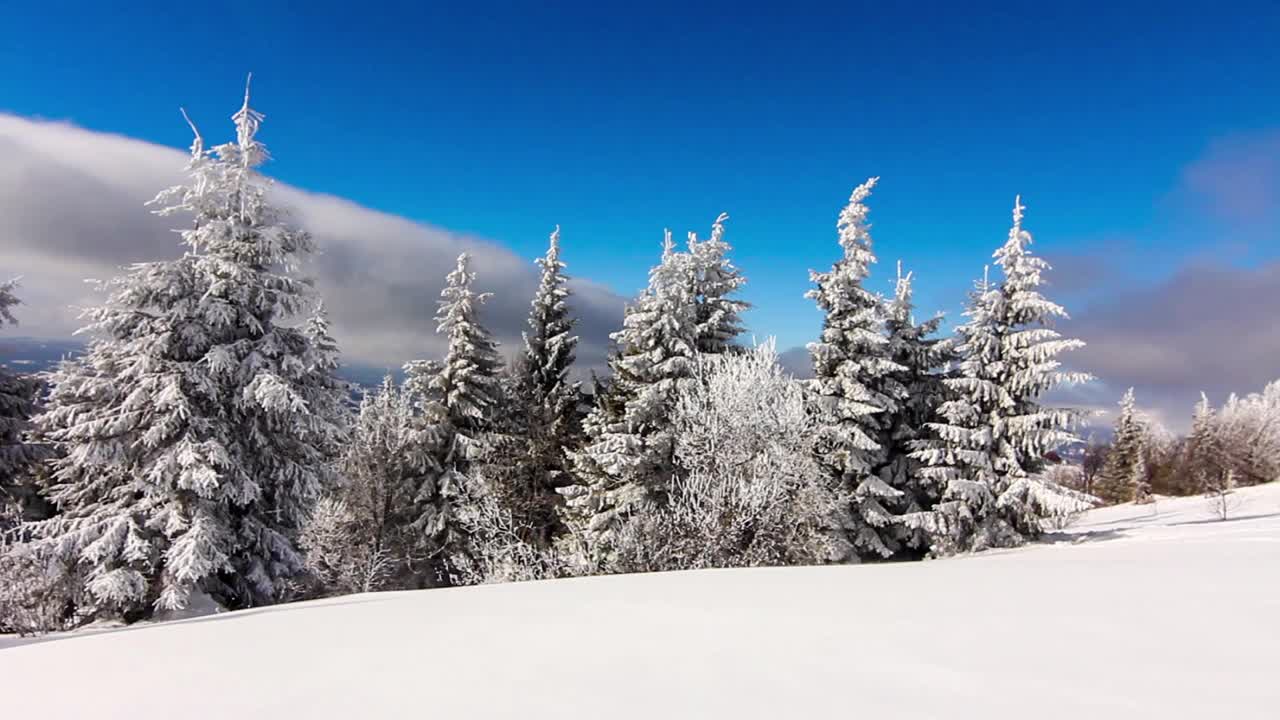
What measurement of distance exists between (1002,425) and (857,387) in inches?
182

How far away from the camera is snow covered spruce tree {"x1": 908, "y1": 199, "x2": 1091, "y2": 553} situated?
63.0 ft

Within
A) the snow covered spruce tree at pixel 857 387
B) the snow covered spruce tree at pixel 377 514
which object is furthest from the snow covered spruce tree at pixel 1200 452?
the snow covered spruce tree at pixel 377 514

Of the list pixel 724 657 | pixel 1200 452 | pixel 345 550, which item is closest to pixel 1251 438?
pixel 1200 452

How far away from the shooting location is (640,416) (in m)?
19.5

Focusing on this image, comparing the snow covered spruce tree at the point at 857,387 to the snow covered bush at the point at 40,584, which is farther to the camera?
the snow covered spruce tree at the point at 857,387

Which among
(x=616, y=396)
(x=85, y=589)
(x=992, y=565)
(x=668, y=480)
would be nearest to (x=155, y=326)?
(x=85, y=589)

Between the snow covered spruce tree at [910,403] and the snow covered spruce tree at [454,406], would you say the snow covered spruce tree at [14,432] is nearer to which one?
the snow covered spruce tree at [454,406]

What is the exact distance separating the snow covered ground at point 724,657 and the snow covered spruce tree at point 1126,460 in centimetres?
5431

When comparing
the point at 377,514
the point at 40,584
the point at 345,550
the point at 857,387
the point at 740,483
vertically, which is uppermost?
the point at 857,387

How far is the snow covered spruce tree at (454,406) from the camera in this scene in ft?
71.4

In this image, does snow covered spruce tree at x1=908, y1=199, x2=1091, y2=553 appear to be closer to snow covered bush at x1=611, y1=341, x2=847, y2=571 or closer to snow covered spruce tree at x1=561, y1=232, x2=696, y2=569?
snow covered bush at x1=611, y1=341, x2=847, y2=571

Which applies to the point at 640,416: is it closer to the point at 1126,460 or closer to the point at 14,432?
the point at 14,432

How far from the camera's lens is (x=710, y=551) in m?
13.6

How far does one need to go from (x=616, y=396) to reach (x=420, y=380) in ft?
24.8
